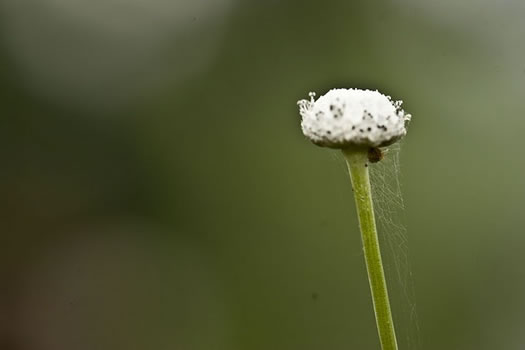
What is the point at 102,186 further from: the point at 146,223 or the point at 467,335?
the point at 467,335

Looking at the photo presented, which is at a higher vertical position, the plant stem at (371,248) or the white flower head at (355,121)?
the white flower head at (355,121)

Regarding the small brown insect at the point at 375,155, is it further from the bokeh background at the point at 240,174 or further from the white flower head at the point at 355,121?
the bokeh background at the point at 240,174

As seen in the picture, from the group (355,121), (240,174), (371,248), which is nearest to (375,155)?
(355,121)

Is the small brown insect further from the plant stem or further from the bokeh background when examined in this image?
the bokeh background

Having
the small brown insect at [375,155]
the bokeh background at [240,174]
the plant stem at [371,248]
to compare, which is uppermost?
the bokeh background at [240,174]

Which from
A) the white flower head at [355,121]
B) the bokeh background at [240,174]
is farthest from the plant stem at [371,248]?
the bokeh background at [240,174]

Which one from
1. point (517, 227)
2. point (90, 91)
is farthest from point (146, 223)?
point (517, 227)

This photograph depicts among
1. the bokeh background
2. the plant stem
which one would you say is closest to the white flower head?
the plant stem
